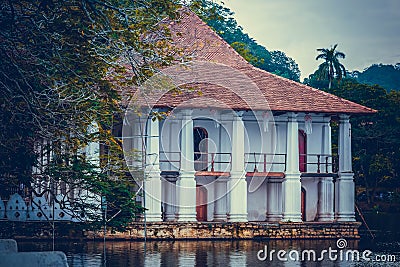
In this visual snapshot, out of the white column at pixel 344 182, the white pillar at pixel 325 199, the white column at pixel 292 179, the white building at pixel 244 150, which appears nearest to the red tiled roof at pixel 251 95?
the white building at pixel 244 150

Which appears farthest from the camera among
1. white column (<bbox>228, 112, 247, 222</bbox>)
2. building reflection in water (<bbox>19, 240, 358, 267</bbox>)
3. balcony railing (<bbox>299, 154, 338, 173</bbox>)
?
balcony railing (<bbox>299, 154, 338, 173</bbox>)

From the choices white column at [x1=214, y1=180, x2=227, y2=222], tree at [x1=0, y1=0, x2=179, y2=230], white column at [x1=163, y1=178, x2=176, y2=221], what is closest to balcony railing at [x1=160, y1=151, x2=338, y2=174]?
white column at [x1=214, y1=180, x2=227, y2=222]

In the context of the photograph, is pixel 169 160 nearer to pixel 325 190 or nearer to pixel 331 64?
pixel 325 190

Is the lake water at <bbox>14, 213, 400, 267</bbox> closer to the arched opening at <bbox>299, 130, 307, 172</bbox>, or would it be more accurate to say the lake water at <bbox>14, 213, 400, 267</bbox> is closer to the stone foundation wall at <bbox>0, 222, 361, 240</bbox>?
the stone foundation wall at <bbox>0, 222, 361, 240</bbox>

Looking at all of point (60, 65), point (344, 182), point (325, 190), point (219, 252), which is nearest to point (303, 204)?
point (325, 190)

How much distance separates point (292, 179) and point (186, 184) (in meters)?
4.20

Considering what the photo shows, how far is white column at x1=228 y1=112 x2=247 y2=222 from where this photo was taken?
32.6 metres

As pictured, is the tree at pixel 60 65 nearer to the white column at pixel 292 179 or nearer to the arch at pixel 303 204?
the white column at pixel 292 179

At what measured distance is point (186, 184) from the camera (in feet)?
105

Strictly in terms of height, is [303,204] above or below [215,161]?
below

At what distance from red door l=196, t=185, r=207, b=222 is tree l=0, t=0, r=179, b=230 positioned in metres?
17.1

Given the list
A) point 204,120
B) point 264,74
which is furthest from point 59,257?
point 264,74

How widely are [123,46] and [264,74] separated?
Result: 2122 centimetres

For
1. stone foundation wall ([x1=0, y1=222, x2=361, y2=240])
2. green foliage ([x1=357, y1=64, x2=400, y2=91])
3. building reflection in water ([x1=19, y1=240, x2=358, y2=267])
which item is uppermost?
green foliage ([x1=357, y1=64, x2=400, y2=91])
